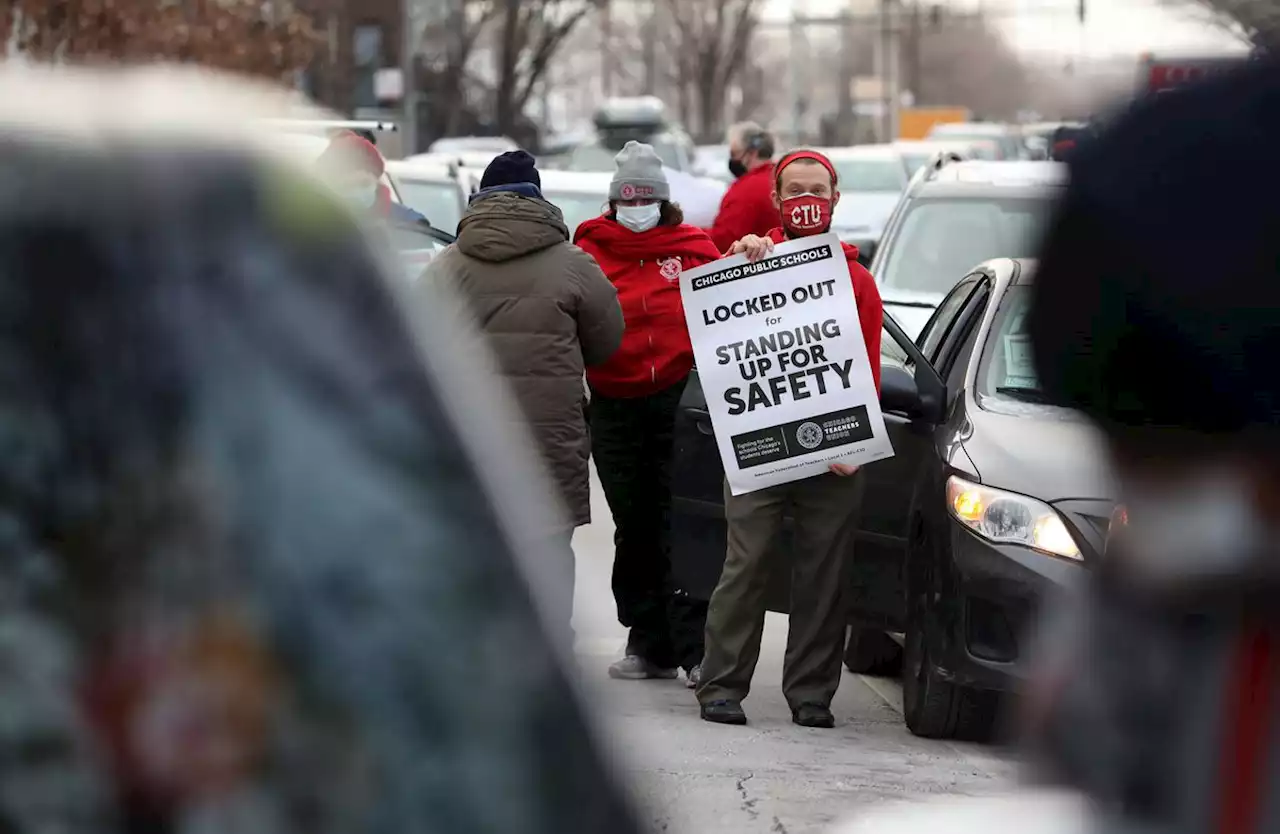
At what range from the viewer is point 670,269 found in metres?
7.34

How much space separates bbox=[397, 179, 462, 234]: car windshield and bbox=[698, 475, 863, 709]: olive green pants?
705cm

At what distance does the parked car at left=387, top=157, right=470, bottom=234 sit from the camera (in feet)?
45.2

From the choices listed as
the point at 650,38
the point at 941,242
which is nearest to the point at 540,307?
the point at 941,242

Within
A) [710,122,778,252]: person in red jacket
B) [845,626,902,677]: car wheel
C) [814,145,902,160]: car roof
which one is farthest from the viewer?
[814,145,902,160]: car roof

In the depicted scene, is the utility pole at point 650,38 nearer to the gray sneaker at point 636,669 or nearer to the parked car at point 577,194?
the parked car at point 577,194

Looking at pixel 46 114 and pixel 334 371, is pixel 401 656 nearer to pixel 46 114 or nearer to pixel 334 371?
pixel 334 371

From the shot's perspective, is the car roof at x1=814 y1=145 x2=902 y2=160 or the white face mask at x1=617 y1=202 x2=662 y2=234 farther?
the car roof at x1=814 y1=145 x2=902 y2=160

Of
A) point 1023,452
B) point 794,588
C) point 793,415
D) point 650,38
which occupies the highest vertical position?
point 650,38

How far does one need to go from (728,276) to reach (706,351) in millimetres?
264

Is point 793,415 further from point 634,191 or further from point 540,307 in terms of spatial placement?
point 634,191

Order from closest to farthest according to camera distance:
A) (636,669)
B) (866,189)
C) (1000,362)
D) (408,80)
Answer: (1000,362), (636,669), (866,189), (408,80)

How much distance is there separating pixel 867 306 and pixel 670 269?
0.88m

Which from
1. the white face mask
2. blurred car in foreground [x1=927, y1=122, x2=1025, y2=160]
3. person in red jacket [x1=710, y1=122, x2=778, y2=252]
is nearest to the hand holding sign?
the white face mask

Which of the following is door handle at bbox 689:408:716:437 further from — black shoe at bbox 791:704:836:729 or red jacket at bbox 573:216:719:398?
black shoe at bbox 791:704:836:729
